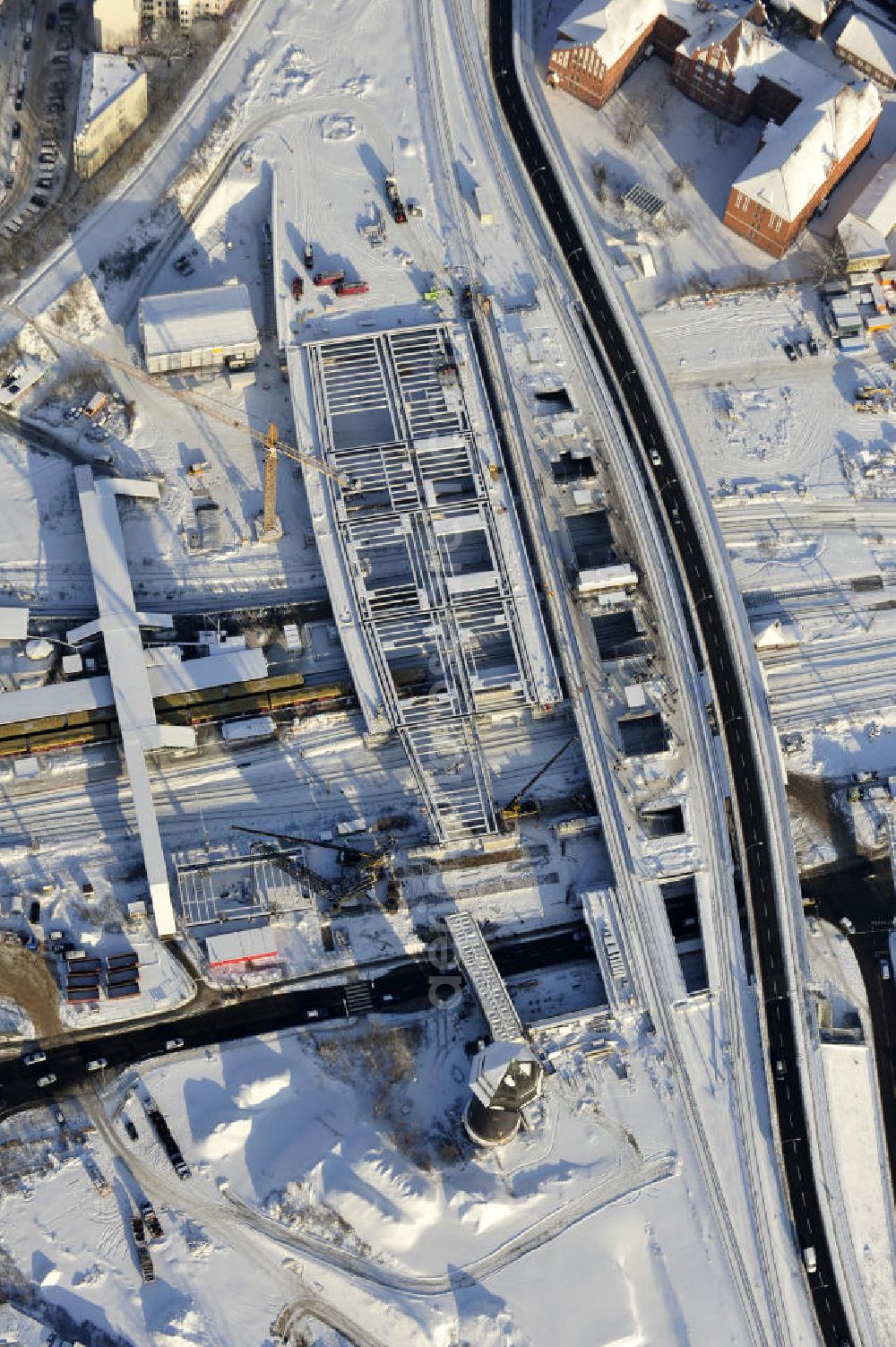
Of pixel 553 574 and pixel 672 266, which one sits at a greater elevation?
pixel 672 266

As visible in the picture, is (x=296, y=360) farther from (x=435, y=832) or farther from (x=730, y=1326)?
(x=730, y=1326)

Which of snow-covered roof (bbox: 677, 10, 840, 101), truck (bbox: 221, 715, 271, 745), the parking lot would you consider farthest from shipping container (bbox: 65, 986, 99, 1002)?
snow-covered roof (bbox: 677, 10, 840, 101)

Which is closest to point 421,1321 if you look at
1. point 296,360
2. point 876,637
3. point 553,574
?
point 553,574

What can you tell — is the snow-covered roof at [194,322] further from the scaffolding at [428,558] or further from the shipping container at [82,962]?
the shipping container at [82,962]

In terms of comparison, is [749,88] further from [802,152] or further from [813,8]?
[813,8]

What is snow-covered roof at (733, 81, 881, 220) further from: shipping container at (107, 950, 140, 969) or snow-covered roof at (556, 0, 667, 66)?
shipping container at (107, 950, 140, 969)

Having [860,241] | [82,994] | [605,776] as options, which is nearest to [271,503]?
[605,776]

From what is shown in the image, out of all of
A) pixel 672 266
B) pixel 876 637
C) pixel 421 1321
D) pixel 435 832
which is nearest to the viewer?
pixel 421 1321
